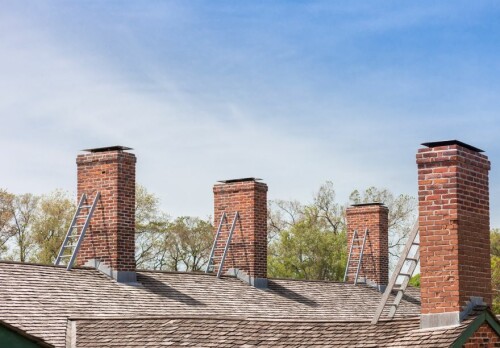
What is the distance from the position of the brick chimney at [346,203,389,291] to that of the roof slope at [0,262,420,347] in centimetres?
352

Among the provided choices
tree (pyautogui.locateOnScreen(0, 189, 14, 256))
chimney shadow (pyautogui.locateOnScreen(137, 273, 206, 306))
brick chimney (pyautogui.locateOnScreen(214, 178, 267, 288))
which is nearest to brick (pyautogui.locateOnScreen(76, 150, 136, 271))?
chimney shadow (pyautogui.locateOnScreen(137, 273, 206, 306))

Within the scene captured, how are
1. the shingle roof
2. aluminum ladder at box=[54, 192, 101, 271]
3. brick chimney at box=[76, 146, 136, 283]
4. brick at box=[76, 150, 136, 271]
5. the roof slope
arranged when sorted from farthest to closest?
1. brick at box=[76, 150, 136, 271]
2. brick chimney at box=[76, 146, 136, 283]
3. aluminum ladder at box=[54, 192, 101, 271]
4. the roof slope
5. the shingle roof

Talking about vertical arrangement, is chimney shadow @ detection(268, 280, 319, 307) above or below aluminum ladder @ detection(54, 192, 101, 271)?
below

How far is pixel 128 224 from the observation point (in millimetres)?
23781

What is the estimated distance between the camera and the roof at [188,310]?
46.5 feet

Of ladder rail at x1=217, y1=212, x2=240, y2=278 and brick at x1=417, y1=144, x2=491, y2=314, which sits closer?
brick at x1=417, y1=144, x2=491, y2=314

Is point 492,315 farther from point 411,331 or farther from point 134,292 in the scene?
point 134,292

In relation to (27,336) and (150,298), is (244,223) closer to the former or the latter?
(150,298)

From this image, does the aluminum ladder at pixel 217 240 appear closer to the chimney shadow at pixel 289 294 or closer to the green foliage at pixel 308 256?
the chimney shadow at pixel 289 294

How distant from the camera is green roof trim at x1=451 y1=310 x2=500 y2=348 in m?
12.7

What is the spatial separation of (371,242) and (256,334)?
1890cm

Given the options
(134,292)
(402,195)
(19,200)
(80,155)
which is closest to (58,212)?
(19,200)

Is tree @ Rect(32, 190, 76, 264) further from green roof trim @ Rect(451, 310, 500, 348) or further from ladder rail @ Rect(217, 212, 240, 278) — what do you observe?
green roof trim @ Rect(451, 310, 500, 348)

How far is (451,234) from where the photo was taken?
1407 cm
